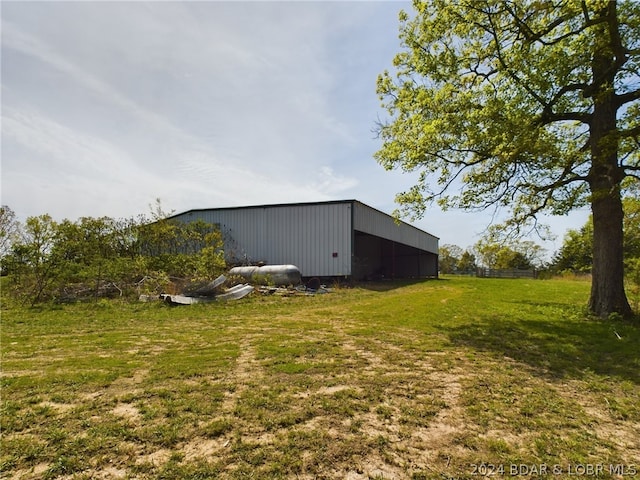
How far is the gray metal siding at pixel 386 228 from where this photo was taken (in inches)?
885

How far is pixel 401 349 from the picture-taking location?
630cm

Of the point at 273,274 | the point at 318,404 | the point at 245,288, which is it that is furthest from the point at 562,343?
the point at 273,274

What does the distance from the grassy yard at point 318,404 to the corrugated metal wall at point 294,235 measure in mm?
13543

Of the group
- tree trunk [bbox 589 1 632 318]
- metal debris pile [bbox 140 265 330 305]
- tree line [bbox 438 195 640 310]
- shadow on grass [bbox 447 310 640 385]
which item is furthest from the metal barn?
tree trunk [bbox 589 1 632 318]

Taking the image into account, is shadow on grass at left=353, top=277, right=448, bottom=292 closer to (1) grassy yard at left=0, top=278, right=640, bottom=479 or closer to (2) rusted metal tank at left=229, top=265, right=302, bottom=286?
(2) rusted metal tank at left=229, top=265, right=302, bottom=286

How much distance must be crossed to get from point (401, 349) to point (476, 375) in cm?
154

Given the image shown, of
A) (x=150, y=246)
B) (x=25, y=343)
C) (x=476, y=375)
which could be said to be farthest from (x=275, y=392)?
(x=150, y=246)

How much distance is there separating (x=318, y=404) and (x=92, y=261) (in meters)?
15.3

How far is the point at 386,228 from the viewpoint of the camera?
2748 cm

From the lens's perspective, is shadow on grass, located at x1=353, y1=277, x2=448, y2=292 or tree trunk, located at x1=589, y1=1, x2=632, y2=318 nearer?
tree trunk, located at x1=589, y1=1, x2=632, y2=318

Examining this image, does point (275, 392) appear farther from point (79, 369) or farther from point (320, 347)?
point (79, 369)

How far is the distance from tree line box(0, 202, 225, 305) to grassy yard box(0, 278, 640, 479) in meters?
5.28

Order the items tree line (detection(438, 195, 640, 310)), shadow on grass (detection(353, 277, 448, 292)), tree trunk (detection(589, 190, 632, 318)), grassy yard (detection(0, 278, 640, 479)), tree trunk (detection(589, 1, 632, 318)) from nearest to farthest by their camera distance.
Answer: grassy yard (detection(0, 278, 640, 479)) → tree trunk (detection(589, 1, 632, 318)) → tree trunk (detection(589, 190, 632, 318)) → tree line (detection(438, 195, 640, 310)) → shadow on grass (detection(353, 277, 448, 292))

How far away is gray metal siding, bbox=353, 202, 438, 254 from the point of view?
22.5 meters
